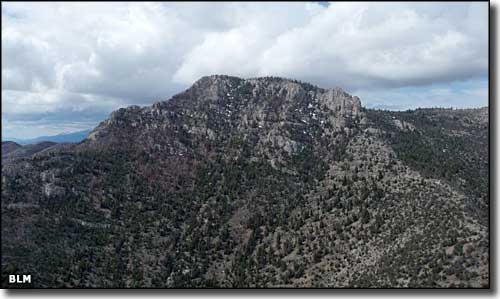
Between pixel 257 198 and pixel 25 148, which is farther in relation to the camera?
pixel 25 148

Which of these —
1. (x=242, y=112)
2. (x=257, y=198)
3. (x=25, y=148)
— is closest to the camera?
(x=257, y=198)

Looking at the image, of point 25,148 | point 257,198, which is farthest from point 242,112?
point 25,148

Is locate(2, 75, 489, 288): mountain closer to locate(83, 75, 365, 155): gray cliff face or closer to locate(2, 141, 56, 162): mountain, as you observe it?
locate(83, 75, 365, 155): gray cliff face

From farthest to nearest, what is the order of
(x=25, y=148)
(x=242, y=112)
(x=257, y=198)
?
(x=242, y=112) → (x=25, y=148) → (x=257, y=198)

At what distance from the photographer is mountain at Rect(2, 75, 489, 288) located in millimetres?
34906

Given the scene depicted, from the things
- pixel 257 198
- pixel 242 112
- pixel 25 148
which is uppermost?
pixel 242 112

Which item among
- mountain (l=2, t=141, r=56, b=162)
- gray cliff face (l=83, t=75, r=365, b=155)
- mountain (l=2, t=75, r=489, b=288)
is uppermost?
gray cliff face (l=83, t=75, r=365, b=155)

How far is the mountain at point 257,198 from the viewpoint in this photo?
1374 inches

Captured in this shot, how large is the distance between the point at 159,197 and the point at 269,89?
35005mm

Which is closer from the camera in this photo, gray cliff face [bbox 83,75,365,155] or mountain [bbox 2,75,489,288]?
mountain [bbox 2,75,489,288]

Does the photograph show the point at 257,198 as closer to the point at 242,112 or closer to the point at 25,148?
the point at 242,112

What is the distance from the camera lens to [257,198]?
5631 centimetres

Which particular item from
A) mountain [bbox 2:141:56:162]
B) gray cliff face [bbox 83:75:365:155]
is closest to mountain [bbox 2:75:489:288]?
gray cliff face [bbox 83:75:365:155]

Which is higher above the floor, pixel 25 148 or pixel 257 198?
pixel 25 148
